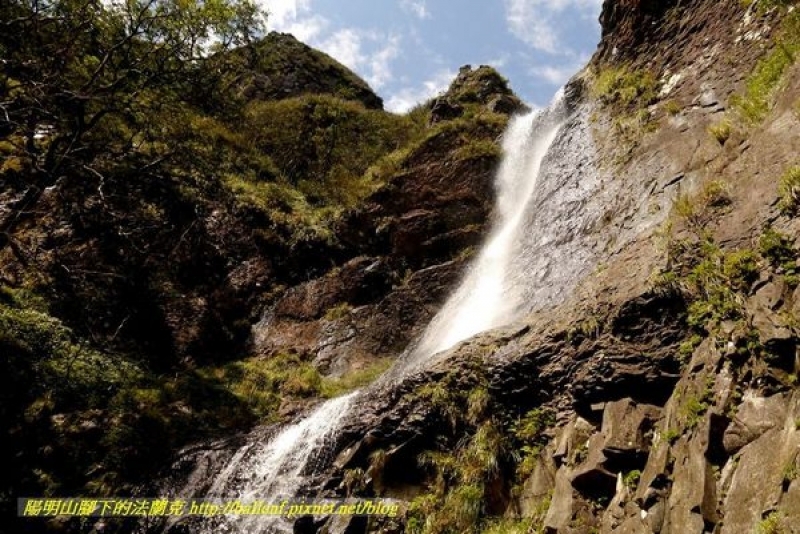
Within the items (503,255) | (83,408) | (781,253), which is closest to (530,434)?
(781,253)

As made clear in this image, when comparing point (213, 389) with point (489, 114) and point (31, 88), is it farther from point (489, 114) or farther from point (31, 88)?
point (489, 114)

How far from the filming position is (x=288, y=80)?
35.2 meters

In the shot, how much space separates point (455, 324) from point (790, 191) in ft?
26.8

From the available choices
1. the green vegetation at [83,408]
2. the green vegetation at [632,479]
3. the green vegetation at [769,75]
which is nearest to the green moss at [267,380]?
the green vegetation at [83,408]

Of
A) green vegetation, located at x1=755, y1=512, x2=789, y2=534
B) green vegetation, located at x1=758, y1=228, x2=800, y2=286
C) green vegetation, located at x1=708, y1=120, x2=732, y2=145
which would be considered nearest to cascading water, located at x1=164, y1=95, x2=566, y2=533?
green vegetation, located at x1=708, y1=120, x2=732, y2=145

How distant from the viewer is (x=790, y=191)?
A: 18.2 ft

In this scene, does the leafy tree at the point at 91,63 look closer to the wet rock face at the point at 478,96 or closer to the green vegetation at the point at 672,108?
the wet rock face at the point at 478,96

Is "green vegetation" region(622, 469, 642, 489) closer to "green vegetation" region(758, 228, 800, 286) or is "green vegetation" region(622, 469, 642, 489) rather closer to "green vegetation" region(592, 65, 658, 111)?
"green vegetation" region(758, 228, 800, 286)

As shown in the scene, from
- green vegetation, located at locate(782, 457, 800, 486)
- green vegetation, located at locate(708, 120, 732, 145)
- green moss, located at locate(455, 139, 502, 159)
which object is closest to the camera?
green vegetation, located at locate(782, 457, 800, 486)

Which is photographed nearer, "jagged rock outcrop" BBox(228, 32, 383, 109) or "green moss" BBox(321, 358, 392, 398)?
"green moss" BBox(321, 358, 392, 398)

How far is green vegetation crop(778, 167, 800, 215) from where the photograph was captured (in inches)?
215

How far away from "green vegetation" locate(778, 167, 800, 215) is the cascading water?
4.98 m

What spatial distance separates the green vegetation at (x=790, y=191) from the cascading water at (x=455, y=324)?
16.3ft

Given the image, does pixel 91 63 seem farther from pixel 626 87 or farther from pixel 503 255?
pixel 626 87
